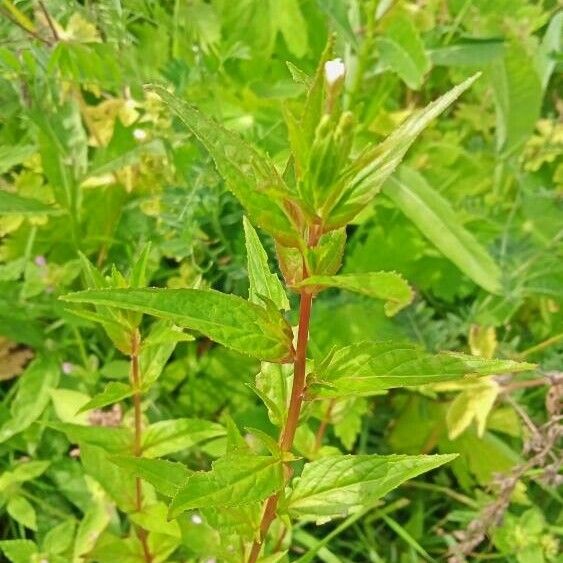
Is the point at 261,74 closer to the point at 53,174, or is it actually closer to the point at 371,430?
the point at 53,174

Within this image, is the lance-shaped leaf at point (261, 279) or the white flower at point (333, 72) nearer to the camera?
the white flower at point (333, 72)

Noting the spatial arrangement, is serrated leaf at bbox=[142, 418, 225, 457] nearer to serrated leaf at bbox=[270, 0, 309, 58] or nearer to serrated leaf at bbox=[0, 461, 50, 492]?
serrated leaf at bbox=[0, 461, 50, 492]

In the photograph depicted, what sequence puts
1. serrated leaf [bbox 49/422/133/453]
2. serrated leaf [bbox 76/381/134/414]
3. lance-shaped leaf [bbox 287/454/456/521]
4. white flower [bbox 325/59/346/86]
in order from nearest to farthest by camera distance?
white flower [bbox 325/59/346/86] < lance-shaped leaf [bbox 287/454/456/521] < serrated leaf [bbox 76/381/134/414] < serrated leaf [bbox 49/422/133/453]

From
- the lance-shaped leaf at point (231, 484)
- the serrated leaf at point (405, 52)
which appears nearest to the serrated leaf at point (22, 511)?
the lance-shaped leaf at point (231, 484)

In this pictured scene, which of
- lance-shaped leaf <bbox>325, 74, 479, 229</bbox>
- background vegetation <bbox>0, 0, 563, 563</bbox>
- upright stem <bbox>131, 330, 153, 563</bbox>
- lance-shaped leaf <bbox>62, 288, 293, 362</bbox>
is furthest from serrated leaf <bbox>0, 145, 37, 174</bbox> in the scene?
lance-shaped leaf <bbox>325, 74, 479, 229</bbox>

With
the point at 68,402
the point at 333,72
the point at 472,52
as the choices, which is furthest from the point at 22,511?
the point at 472,52

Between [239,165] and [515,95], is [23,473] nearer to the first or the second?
[239,165]

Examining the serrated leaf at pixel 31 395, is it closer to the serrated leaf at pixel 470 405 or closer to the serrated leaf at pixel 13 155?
the serrated leaf at pixel 13 155
